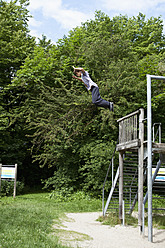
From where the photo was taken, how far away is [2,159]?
70.3ft

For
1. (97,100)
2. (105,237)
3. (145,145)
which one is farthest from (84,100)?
(97,100)

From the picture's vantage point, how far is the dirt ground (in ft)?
24.2

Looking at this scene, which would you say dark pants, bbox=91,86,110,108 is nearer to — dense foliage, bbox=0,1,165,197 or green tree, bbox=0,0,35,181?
dense foliage, bbox=0,1,165,197

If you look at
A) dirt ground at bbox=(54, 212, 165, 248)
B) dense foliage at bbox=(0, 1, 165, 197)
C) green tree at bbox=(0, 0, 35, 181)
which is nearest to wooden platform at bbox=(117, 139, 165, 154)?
dirt ground at bbox=(54, 212, 165, 248)

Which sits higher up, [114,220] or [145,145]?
[145,145]

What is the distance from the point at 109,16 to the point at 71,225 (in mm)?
17151

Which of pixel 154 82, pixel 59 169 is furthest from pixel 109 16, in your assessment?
pixel 59 169

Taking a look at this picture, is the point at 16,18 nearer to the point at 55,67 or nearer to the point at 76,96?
the point at 55,67

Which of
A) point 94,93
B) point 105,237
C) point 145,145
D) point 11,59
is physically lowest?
point 105,237

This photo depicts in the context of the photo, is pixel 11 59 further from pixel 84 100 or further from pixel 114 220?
→ pixel 114 220

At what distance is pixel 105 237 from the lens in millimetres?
8266

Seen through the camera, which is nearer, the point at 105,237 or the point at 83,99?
the point at 105,237

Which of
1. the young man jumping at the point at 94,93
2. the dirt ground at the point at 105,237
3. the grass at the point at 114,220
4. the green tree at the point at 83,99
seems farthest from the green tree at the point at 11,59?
the young man jumping at the point at 94,93

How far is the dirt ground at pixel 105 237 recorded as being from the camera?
290 inches
